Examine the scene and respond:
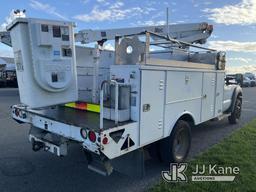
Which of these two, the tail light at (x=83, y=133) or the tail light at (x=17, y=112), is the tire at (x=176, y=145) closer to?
the tail light at (x=83, y=133)

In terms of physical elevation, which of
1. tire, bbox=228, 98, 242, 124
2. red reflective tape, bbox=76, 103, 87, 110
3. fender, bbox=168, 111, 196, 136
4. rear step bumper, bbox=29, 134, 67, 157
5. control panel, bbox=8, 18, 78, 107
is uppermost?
control panel, bbox=8, 18, 78, 107

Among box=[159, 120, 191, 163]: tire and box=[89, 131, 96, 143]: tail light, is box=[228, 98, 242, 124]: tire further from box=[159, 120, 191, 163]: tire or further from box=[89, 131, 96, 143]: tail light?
box=[89, 131, 96, 143]: tail light

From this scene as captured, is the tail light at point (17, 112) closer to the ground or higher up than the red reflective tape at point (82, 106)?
closer to the ground

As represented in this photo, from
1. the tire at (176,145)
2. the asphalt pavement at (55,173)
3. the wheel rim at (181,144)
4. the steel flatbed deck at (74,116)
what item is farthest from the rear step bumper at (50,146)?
the wheel rim at (181,144)

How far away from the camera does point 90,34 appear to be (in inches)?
542

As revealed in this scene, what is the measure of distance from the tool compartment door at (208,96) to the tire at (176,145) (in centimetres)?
92

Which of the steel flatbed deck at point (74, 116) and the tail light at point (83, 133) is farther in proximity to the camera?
the steel flatbed deck at point (74, 116)

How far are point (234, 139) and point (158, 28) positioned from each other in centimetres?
659

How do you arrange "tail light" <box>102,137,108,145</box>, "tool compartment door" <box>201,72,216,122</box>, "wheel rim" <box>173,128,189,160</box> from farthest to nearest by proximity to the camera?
1. "tool compartment door" <box>201,72,216,122</box>
2. "wheel rim" <box>173,128,189,160</box>
3. "tail light" <box>102,137,108,145</box>

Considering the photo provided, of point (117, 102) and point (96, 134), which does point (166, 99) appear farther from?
point (96, 134)

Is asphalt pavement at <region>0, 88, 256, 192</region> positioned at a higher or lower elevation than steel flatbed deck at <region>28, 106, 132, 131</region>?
lower

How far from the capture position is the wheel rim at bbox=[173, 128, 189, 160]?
474 cm

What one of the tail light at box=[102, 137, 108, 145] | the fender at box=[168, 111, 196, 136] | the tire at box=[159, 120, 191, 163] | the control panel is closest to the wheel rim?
the tire at box=[159, 120, 191, 163]

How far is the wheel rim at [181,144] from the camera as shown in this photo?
474cm
